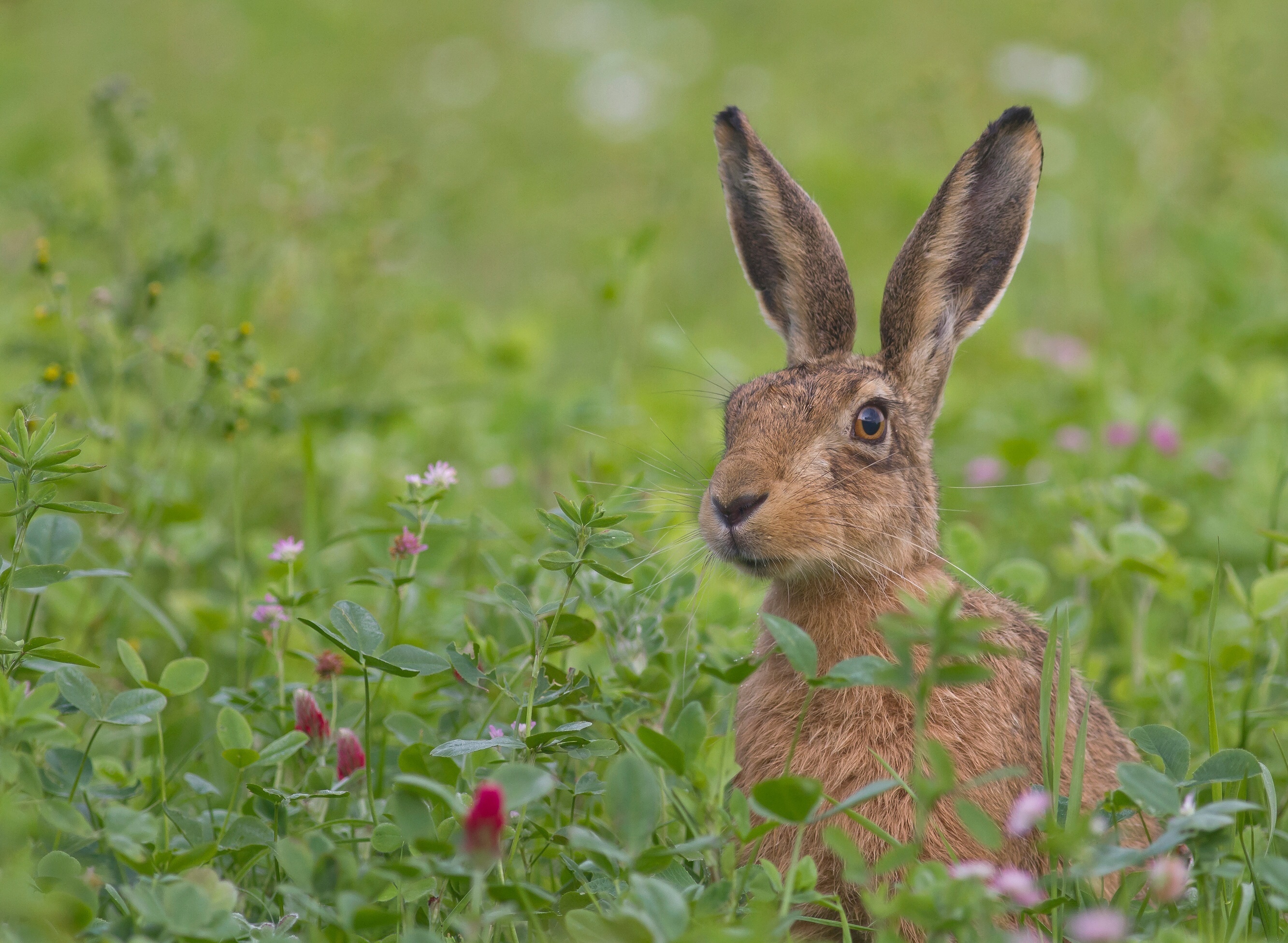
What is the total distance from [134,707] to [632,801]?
115cm

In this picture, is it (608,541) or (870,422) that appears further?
(870,422)

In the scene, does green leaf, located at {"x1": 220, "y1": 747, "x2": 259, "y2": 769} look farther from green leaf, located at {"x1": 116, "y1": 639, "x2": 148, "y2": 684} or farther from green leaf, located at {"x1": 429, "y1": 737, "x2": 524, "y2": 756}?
green leaf, located at {"x1": 429, "y1": 737, "x2": 524, "y2": 756}

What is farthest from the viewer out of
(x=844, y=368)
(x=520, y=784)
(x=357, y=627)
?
(x=844, y=368)

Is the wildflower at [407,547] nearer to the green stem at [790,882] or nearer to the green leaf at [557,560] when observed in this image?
the green leaf at [557,560]

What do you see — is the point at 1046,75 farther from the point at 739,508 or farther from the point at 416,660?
the point at 416,660

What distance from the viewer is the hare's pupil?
4023 mm

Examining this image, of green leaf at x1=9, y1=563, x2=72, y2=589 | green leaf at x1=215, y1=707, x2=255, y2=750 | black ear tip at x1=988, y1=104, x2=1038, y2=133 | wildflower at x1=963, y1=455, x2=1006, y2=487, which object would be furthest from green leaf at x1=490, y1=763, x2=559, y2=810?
wildflower at x1=963, y1=455, x2=1006, y2=487

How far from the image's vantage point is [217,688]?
426cm

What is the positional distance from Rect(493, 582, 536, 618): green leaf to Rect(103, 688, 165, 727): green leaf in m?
0.77

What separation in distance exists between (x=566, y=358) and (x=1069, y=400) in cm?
323

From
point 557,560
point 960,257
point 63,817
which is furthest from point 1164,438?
point 63,817

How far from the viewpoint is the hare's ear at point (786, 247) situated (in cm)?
436

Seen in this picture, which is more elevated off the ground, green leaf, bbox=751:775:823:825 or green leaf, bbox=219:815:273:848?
green leaf, bbox=751:775:823:825

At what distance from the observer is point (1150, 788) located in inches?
103
